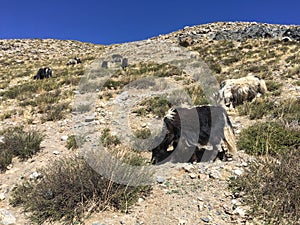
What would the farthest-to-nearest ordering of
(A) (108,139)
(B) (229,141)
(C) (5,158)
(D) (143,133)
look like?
1. (D) (143,133)
2. (A) (108,139)
3. (C) (5,158)
4. (B) (229,141)

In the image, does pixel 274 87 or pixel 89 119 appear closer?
pixel 89 119

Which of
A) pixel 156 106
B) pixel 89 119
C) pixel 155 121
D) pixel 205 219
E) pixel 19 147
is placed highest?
pixel 156 106

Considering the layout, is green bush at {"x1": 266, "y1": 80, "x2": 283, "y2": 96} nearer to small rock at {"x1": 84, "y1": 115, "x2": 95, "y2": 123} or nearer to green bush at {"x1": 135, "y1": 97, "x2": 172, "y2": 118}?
green bush at {"x1": 135, "y1": 97, "x2": 172, "y2": 118}

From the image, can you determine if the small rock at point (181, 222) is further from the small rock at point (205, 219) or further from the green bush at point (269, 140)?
the green bush at point (269, 140)

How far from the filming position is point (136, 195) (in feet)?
13.4

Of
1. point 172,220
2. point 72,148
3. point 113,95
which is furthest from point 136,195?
point 113,95

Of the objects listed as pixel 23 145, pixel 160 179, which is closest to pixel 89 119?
pixel 23 145

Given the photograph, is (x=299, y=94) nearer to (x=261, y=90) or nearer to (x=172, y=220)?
(x=261, y=90)

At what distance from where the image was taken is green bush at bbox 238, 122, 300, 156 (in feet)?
16.6

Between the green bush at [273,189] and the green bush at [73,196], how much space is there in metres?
1.59

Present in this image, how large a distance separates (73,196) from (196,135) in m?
2.66

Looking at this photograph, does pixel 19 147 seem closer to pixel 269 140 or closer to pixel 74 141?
pixel 74 141

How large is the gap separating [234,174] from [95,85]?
1012 cm

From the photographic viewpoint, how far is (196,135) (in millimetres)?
5246
